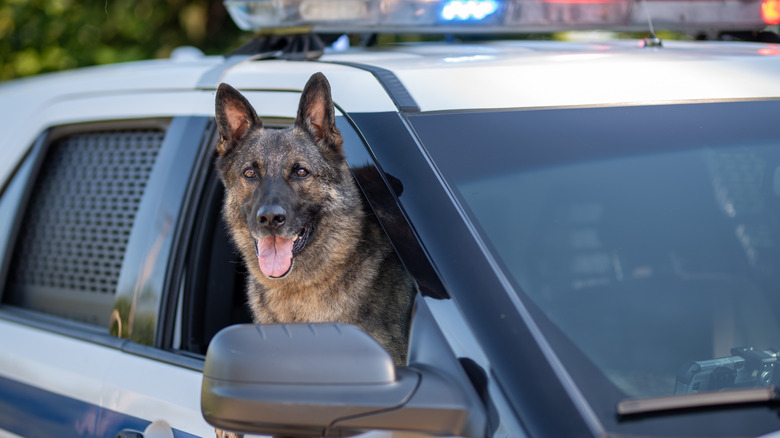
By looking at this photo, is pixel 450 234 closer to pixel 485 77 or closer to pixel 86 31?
pixel 485 77

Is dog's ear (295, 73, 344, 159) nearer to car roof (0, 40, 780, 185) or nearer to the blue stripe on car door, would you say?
car roof (0, 40, 780, 185)

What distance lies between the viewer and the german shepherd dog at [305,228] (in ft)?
7.96

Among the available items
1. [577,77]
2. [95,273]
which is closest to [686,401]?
[577,77]

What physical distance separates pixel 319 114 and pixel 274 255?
458 millimetres

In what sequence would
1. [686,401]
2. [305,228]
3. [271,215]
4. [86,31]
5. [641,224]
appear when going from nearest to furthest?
[686,401] → [641,224] → [271,215] → [305,228] → [86,31]

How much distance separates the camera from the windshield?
1720mm

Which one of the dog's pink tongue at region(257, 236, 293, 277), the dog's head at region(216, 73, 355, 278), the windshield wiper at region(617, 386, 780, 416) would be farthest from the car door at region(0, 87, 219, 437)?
the windshield wiper at region(617, 386, 780, 416)

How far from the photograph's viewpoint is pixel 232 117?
8.55 ft

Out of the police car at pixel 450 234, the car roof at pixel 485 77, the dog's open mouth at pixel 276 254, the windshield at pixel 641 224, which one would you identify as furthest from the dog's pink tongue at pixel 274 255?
the windshield at pixel 641 224

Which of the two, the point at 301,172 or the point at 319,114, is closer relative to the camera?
the point at 319,114

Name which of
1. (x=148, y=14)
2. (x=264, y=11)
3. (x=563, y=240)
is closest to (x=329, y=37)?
(x=264, y=11)

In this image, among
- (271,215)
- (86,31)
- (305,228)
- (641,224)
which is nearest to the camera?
(641,224)

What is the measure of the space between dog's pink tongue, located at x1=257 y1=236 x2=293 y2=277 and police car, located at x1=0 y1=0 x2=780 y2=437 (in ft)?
0.69

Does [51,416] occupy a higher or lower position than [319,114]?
lower
